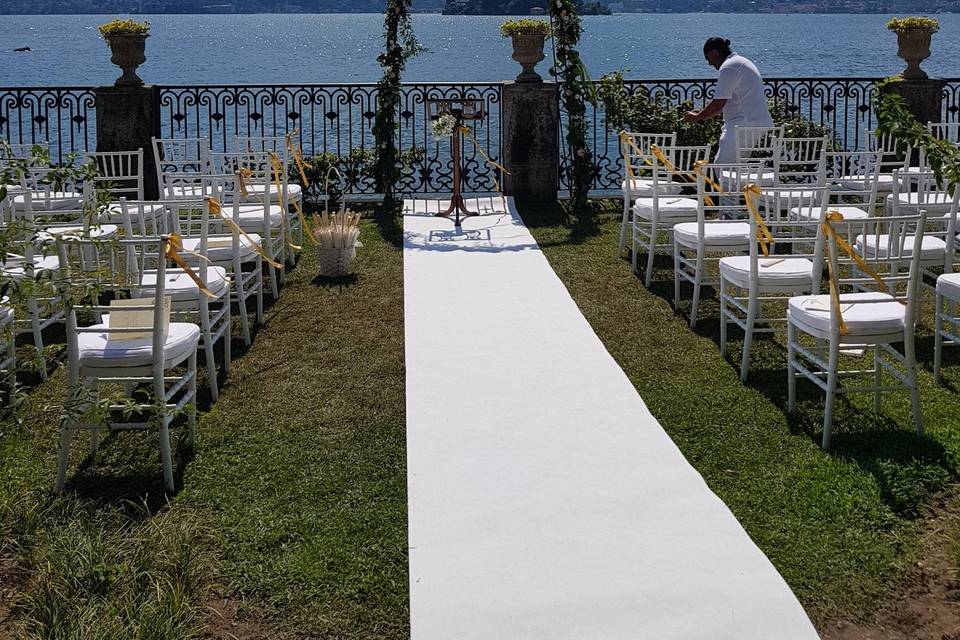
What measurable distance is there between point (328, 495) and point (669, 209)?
4.80 meters

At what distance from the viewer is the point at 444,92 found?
13312 millimetres

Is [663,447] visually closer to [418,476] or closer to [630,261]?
[418,476]

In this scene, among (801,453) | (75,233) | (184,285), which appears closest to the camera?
(75,233)

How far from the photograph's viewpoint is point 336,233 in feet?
30.8

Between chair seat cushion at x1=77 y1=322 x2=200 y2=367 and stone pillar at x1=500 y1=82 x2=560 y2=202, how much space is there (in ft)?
26.1

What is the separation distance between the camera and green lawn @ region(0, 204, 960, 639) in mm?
4148

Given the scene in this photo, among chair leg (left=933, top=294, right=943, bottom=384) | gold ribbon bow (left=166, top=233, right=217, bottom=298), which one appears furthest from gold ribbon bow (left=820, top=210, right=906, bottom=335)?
gold ribbon bow (left=166, top=233, right=217, bottom=298)

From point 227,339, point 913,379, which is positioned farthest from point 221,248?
point 913,379

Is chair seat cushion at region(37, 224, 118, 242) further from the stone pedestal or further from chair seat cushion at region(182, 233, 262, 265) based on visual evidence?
the stone pedestal

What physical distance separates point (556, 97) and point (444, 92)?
51.3 inches

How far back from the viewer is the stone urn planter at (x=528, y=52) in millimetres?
12836

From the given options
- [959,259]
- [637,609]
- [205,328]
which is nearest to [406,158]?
[959,259]

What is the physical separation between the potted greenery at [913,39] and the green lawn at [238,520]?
338 inches

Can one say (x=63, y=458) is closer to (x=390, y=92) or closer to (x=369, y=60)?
(x=390, y=92)
